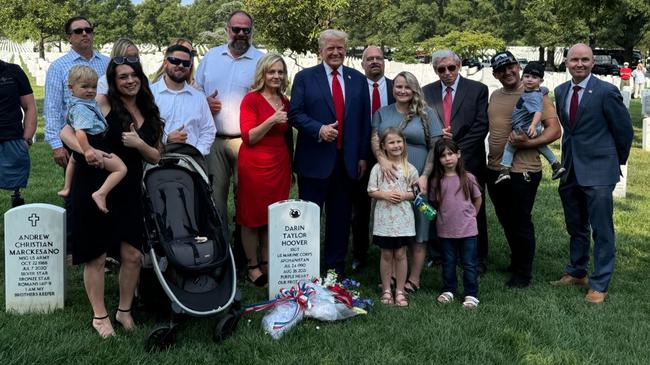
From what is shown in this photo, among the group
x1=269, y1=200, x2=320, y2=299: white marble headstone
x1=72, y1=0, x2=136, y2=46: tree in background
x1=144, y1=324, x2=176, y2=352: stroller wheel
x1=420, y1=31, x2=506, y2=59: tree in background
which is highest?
x1=72, y1=0, x2=136, y2=46: tree in background

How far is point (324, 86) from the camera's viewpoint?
577cm

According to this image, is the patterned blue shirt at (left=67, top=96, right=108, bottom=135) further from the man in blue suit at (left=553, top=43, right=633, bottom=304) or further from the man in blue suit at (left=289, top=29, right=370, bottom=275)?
the man in blue suit at (left=553, top=43, right=633, bottom=304)

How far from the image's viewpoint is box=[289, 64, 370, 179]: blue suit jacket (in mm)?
5746

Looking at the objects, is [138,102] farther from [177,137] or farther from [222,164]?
[222,164]

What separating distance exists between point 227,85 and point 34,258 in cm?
229

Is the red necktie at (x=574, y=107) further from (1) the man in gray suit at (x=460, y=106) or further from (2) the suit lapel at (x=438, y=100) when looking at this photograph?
(2) the suit lapel at (x=438, y=100)

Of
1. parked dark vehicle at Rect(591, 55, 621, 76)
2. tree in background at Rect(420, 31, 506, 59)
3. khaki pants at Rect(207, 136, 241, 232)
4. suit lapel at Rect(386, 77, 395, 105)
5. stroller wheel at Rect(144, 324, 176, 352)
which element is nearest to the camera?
stroller wheel at Rect(144, 324, 176, 352)

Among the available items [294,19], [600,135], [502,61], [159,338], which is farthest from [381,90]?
[294,19]

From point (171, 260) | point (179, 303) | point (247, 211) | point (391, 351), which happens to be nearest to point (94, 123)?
point (171, 260)

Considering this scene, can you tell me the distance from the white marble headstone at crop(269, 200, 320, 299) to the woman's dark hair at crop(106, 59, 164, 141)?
127cm

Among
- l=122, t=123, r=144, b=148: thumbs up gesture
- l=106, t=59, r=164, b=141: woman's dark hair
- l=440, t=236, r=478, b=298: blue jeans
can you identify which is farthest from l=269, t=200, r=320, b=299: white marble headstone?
l=122, t=123, r=144, b=148: thumbs up gesture

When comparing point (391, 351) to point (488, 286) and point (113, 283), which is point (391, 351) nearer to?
point (488, 286)

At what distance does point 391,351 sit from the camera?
4555mm

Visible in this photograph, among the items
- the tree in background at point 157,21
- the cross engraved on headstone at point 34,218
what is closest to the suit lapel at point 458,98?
the cross engraved on headstone at point 34,218
